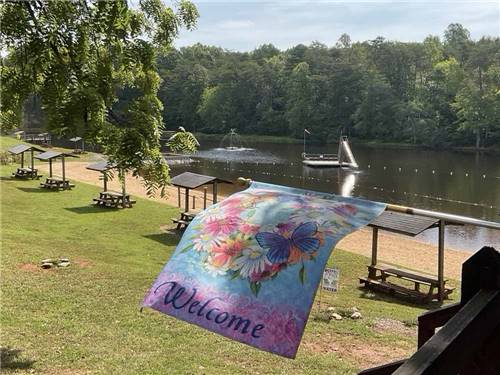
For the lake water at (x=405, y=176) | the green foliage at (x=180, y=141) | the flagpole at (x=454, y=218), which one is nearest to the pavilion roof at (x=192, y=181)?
the lake water at (x=405, y=176)

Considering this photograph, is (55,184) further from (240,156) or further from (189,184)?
(240,156)

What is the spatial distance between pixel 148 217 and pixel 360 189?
17886 mm

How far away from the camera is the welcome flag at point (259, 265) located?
202cm

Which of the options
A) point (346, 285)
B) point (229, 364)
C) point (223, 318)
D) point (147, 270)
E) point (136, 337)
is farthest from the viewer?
point (346, 285)

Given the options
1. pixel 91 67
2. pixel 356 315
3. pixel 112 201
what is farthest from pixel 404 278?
pixel 112 201

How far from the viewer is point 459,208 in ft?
88.9

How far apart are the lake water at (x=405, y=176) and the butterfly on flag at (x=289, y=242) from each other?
1807 cm

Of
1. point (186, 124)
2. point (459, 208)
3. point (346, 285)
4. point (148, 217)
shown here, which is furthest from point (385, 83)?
point (346, 285)

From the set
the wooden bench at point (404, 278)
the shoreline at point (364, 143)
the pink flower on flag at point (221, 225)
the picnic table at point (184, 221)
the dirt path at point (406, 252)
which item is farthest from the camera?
the shoreline at point (364, 143)

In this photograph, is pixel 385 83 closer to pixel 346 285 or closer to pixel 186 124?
pixel 186 124

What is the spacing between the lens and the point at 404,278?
12.1 meters

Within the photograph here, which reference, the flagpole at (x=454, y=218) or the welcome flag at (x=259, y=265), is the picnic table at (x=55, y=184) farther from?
the flagpole at (x=454, y=218)

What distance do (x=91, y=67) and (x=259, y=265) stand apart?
4.14 metres

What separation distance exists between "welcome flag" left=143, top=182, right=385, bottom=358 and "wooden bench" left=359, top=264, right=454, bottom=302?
32.3 feet
